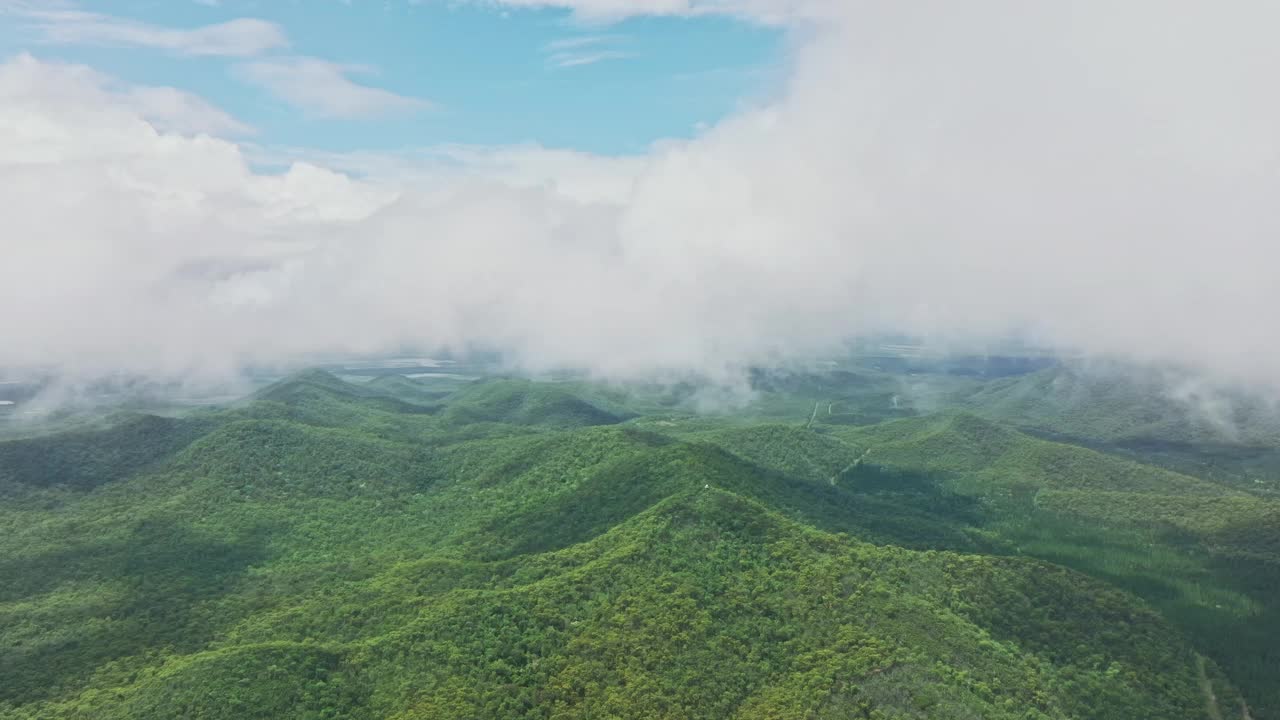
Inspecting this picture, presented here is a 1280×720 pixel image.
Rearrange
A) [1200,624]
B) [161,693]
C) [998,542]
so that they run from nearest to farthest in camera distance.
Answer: [161,693]
[1200,624]
[998,542]

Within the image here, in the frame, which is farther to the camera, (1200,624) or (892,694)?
(1200,624)

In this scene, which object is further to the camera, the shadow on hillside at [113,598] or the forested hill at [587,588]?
the shadow on hillside at [113,598]

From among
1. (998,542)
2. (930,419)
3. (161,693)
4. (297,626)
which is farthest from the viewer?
(930,419)

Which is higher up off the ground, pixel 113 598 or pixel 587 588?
pixel 587 588

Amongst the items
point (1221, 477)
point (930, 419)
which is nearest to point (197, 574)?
point (930, 419)

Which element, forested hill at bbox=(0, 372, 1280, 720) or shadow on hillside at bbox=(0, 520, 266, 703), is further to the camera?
shadow on hillside at bbox=(0, 520, 266, 703)

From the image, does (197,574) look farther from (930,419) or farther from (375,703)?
(930,419)

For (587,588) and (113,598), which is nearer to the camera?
(587,588)

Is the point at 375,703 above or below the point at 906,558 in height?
below
